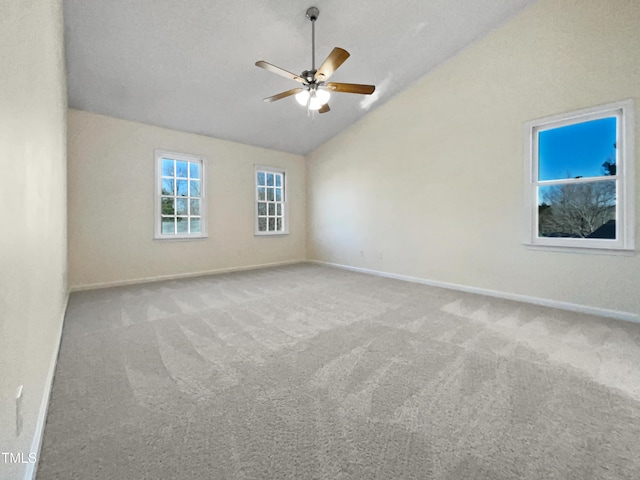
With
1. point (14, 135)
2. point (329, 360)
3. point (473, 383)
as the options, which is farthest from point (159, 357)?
point (473, 383)

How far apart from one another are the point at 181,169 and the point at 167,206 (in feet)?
2.40

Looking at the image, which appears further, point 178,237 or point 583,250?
point 178,237

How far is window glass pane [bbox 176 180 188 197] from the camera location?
200 inches

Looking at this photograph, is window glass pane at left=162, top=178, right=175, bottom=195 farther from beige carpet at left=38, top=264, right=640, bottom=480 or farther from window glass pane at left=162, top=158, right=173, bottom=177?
beige carpet at left=38, top=264, right=640, bottom=480

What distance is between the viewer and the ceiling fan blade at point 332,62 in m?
2.44

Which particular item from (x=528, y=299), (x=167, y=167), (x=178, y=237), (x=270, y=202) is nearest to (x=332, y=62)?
(x=528, y=299)

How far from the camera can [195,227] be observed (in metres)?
5.30

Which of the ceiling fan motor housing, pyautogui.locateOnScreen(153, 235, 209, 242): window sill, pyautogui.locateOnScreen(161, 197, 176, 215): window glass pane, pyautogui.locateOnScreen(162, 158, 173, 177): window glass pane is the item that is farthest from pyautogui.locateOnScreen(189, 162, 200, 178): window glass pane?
the ceiling fan motor housing

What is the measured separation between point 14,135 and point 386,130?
497 centimetres

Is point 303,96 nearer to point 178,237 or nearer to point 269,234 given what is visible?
point 178,237

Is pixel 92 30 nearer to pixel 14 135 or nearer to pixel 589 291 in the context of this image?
pixel 14 135

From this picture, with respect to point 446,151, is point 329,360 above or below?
below

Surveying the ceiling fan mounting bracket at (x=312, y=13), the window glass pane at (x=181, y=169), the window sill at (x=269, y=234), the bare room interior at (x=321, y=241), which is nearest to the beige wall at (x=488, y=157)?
the bare room interior at (x=321, y=241)

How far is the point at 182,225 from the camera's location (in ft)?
16.9
